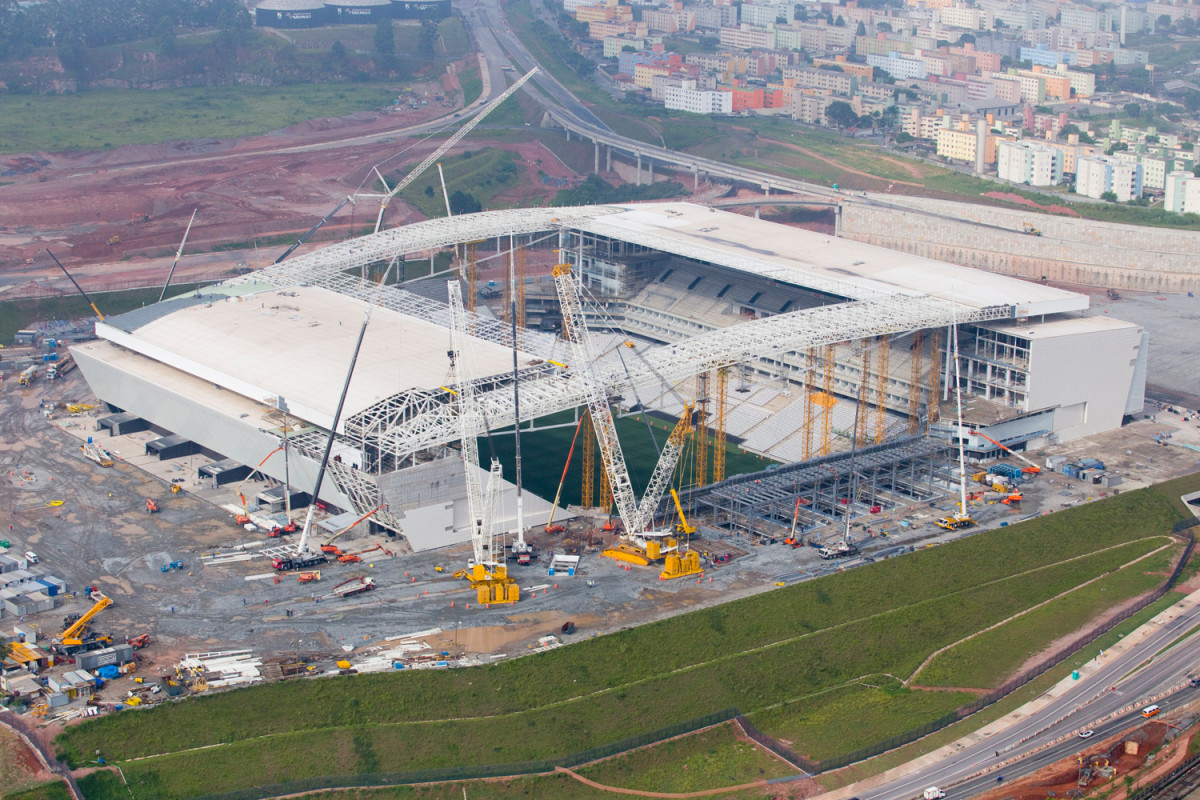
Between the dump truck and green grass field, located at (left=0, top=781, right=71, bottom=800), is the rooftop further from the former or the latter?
green grass field, located at (left=0, top=781, right=71, bottom=800)

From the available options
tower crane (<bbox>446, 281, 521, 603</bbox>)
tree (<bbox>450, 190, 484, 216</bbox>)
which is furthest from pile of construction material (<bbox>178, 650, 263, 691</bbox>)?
tree (<bbox>450, 190, 484, 216</bbox>)

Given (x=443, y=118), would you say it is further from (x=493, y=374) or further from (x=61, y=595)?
(x=61, y=595)

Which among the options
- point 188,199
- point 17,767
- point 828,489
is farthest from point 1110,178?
point 17,767

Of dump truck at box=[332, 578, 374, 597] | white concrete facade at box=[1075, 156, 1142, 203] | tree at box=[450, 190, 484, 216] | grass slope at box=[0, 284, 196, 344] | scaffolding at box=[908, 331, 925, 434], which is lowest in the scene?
dump truck at box=[332, 578, 374, 597]

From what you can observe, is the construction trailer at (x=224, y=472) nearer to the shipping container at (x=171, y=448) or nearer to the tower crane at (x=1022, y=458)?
the shipping container at (x=171, y=448)

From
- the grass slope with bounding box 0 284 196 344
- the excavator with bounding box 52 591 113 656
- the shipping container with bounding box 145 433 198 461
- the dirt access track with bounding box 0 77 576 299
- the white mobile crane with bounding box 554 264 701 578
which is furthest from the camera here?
the dirt access track with bounding box 0 77 576 299

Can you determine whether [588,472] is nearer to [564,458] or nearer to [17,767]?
[564,458]

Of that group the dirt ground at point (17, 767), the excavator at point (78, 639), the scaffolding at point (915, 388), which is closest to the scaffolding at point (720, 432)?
Answer: the scaffolding at point (915, 388)

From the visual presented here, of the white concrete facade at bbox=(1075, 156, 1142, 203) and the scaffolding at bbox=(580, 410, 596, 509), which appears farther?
the white concrete facade at bbox=(1075, 156, 1142, 203)

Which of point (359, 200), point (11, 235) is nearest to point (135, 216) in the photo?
point (11, 235)
